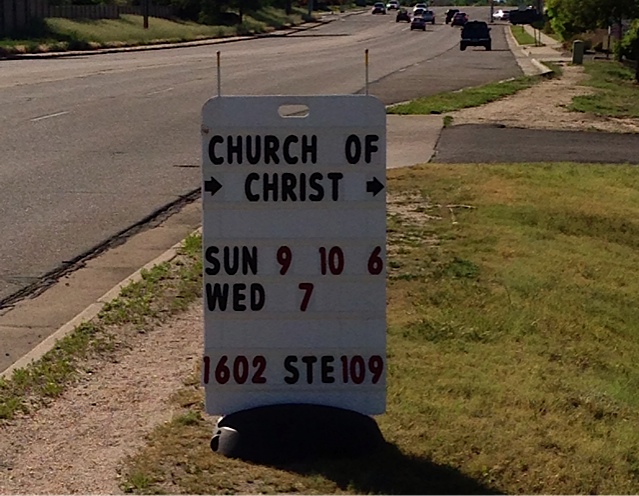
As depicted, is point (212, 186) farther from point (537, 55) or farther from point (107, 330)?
point (537, 55)

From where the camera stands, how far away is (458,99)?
2597 cm

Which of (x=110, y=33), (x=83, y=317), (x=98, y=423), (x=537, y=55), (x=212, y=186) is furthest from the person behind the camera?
(x=110, y=33)

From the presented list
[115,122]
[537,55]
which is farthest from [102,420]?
[537,55]

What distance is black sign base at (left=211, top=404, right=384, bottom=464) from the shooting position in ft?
16.3

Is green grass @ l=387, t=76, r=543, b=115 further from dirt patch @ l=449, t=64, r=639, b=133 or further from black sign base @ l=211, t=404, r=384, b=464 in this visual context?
black sign base @ l=211, t=404, r=384, b=464

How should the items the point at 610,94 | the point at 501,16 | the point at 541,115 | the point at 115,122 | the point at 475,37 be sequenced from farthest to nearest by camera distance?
the point at 501,16 → the point at 475,37 → the point at 610,94 → the point at 541,115 → the point at 115,122

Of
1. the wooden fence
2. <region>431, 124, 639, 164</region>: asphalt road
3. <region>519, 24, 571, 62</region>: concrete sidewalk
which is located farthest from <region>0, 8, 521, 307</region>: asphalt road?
the wooden fence

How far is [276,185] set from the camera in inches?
195

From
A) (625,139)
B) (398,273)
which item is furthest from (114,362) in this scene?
(625,139)

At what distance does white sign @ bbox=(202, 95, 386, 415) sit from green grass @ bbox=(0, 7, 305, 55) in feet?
141

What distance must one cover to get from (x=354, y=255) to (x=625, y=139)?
15.2m

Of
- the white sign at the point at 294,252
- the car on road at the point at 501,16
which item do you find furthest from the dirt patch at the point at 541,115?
the car on road at the point at 501,16

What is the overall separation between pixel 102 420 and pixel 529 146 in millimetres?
13033

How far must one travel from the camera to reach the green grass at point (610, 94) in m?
24.3
